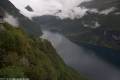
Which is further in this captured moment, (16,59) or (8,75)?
(16,59)

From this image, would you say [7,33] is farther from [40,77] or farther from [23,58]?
[40,77]

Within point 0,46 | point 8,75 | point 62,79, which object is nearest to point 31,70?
point 0,46

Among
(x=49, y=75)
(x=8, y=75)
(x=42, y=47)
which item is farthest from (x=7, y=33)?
(x=42, y=47)

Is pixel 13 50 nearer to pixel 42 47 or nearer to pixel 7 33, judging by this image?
pixel 7 33

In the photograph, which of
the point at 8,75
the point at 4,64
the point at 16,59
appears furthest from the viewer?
the point at 16,59

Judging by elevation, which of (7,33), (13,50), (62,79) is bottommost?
(62,79)

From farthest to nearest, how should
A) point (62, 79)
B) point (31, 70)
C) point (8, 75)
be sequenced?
point (62, 79)
point (31, 70)
point (8, 75)

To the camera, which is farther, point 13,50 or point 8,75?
point 13,50

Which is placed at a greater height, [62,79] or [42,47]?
[42,47]

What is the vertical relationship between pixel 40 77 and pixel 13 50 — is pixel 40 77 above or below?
below
